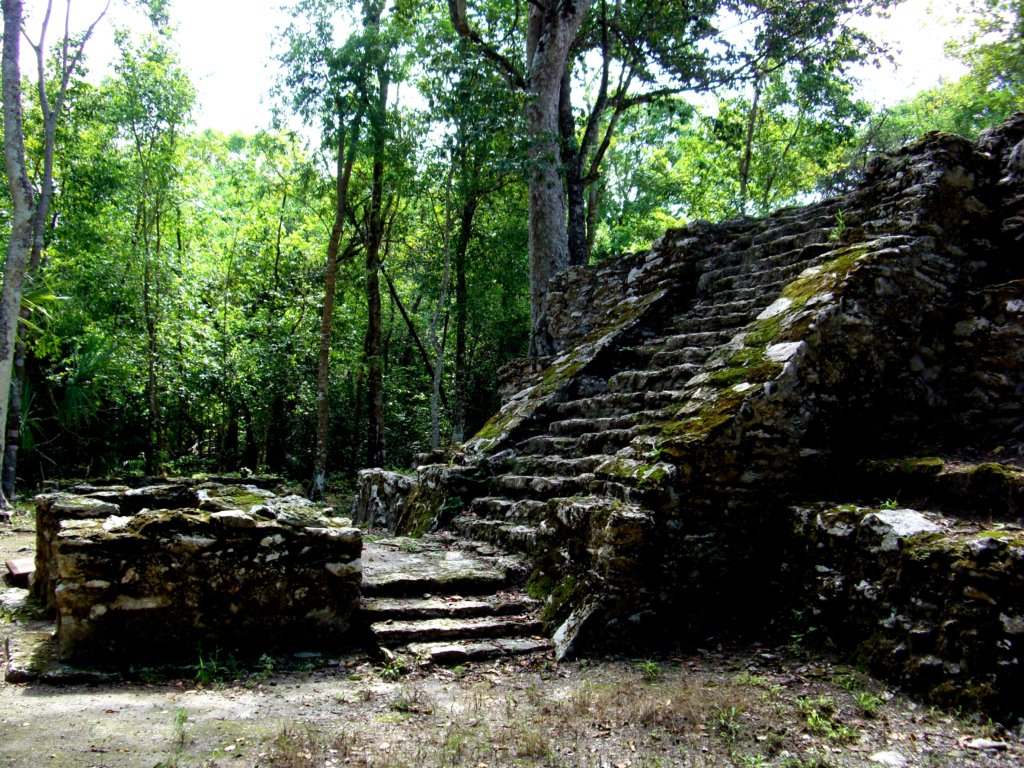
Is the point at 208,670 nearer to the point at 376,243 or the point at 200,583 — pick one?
the point at 200,583

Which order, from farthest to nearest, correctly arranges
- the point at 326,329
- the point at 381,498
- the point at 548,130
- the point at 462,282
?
the point at 462,282 < the point at 326,329 < the point at 548,130 < the point at 381,498

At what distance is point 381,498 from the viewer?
9.20 meters

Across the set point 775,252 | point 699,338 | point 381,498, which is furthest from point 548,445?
point 775,252

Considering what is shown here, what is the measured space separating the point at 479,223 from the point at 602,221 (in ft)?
28.4

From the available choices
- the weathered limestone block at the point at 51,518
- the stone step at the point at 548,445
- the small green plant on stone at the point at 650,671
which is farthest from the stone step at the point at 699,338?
the weathered limestone block at the point at 51,518

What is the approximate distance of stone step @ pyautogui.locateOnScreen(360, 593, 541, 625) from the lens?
4.64m

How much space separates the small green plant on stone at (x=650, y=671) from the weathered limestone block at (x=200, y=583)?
1787 millimetres

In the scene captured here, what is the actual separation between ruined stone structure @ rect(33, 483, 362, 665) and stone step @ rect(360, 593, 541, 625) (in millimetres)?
191

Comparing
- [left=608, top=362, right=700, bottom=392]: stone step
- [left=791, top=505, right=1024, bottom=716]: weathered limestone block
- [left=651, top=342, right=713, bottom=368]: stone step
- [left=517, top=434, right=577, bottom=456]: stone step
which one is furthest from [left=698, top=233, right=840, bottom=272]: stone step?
[left=791, top=505, right=1024, bottom=716]: weathered limestone block

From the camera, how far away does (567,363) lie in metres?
8.45

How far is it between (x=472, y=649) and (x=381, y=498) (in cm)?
507

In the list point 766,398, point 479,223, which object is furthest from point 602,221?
point 766,398

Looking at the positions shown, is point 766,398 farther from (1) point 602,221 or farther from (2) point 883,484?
(1) point 602,221

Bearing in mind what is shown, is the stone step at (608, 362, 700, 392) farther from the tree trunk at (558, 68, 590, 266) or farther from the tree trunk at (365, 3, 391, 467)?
the tree trunk at (365, 3, 391, 467)
